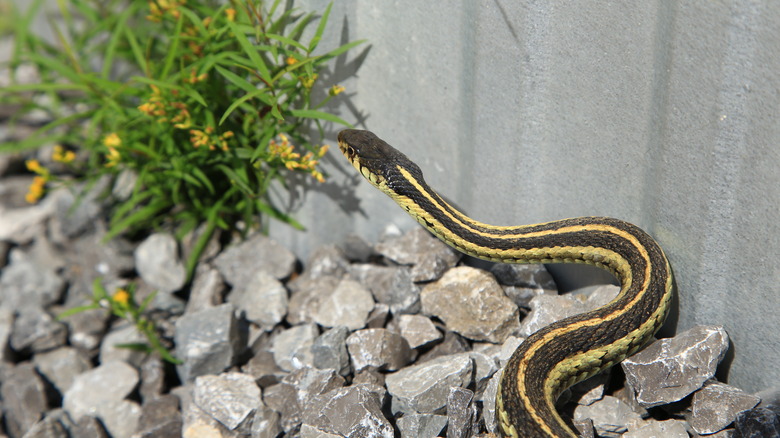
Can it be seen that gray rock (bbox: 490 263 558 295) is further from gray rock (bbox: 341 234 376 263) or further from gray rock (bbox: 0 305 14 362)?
gray rock (bbox: 0 305 14 362)

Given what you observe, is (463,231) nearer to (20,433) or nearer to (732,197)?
(732,197)

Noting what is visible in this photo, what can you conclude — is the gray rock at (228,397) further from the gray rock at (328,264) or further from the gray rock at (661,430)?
the gray rock at (661,430)

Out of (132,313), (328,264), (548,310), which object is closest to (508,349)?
(548,310)

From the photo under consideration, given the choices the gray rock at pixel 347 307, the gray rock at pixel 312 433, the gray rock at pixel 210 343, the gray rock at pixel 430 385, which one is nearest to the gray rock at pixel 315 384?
the gray rock at pixel 312 433

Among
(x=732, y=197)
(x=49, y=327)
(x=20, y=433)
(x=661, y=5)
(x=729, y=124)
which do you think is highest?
(x=661, y=5)

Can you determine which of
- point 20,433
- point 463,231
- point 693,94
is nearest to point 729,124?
point 693,94
